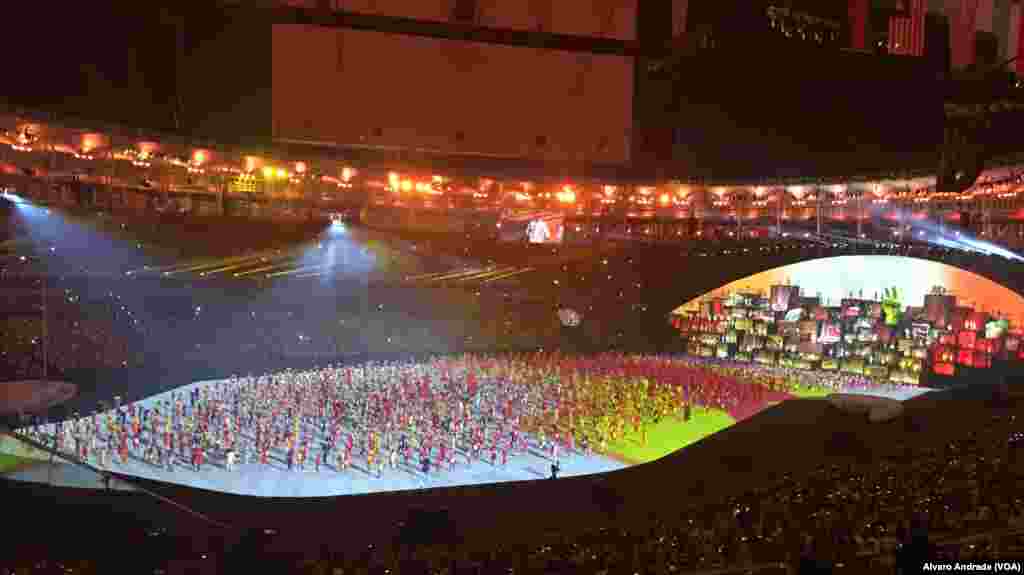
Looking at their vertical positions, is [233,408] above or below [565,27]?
below

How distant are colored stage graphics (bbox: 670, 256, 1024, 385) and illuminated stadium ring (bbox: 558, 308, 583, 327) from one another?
131 inches

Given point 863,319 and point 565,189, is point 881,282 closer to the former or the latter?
point 863,319

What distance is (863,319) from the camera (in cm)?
2283

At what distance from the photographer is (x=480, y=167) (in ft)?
72.7

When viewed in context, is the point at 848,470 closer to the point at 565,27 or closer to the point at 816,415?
the point at 816,415

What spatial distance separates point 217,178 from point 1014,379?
18.1 m

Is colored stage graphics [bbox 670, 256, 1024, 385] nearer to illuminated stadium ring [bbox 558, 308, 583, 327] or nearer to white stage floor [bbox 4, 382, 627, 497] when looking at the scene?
illuminated stadium ring [bbox 558, 308, 583, 327]

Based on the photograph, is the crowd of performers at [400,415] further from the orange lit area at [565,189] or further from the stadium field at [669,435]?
the orange lit area at [565,189]

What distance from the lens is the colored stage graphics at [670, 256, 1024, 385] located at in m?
20.0

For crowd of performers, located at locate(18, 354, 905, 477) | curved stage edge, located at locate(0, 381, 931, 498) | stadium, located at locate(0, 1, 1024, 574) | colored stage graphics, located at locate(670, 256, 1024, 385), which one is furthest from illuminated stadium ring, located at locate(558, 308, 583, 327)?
curved stage edge, located at locate(0, 381, 931, 498)

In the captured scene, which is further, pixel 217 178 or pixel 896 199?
pixel 896 199

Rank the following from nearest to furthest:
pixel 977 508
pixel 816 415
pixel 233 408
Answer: pixel 977 508 < pixel 816 415 < pixel 233 408

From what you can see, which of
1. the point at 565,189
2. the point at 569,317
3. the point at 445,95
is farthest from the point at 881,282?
the point at 445,95

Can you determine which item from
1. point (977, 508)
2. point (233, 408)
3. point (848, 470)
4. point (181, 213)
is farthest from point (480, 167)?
point (977, 508)
